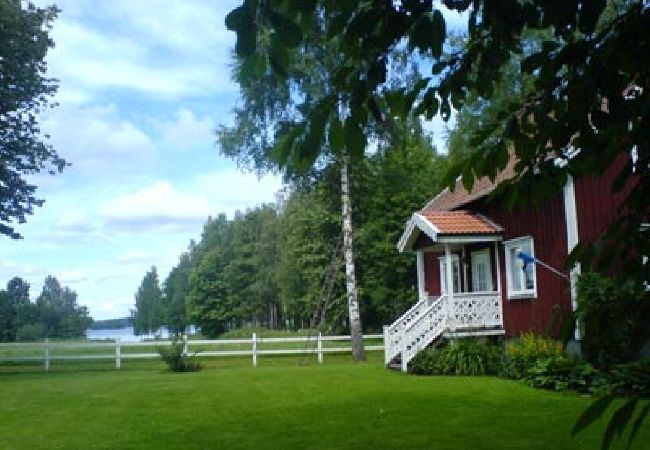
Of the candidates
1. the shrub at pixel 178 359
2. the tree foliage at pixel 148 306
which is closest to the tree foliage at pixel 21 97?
the shrub at pixel 178 359

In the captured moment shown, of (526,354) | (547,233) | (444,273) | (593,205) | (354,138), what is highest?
(593,205)

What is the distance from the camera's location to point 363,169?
92.1ft

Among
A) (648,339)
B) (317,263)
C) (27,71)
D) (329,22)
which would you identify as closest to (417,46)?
(329,22)

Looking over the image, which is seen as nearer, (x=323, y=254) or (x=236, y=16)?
(x=236, y=16)

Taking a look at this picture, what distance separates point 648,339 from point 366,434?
7.28m

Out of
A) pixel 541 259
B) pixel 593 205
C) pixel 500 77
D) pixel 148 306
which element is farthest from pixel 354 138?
pixel 148 306

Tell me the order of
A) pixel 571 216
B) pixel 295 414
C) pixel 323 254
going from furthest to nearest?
pixel 323 254 < pixel 571 216 < pixel 295 414

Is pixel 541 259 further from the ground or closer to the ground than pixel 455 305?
further from the ground

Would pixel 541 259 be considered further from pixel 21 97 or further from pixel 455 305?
pixel 21 97

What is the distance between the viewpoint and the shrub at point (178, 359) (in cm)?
2020

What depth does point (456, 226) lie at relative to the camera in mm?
17953

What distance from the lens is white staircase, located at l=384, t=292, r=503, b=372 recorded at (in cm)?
1753

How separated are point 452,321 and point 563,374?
463 centimetres

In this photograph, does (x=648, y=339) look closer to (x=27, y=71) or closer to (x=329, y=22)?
(x=329, y=22)
